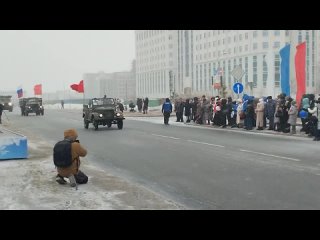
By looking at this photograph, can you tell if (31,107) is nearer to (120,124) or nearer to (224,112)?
(120,124)

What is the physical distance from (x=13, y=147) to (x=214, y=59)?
438 ft

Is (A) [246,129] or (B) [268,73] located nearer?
(A) [246,129]

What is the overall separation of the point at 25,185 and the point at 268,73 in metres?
122

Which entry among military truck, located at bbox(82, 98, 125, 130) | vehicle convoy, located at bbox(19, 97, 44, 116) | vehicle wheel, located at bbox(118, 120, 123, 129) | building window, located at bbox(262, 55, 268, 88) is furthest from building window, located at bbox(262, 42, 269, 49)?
vehicle wheel, located at bbox(118, 120, 123, 129)

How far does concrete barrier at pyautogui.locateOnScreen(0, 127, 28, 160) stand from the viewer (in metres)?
14.1

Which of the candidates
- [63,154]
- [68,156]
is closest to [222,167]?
[68,156]

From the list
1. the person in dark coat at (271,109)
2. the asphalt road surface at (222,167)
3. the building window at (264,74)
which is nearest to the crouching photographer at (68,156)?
the asphalt road surface at (222,167)

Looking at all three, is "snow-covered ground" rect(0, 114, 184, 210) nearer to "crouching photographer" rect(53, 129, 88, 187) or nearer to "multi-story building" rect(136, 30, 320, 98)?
"crouching photographer" rect(53, 129, 88, 187)

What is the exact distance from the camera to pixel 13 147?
1431cm

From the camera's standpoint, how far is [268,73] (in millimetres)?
127312


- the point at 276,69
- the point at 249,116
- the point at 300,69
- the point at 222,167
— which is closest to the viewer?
the point at 222,167
